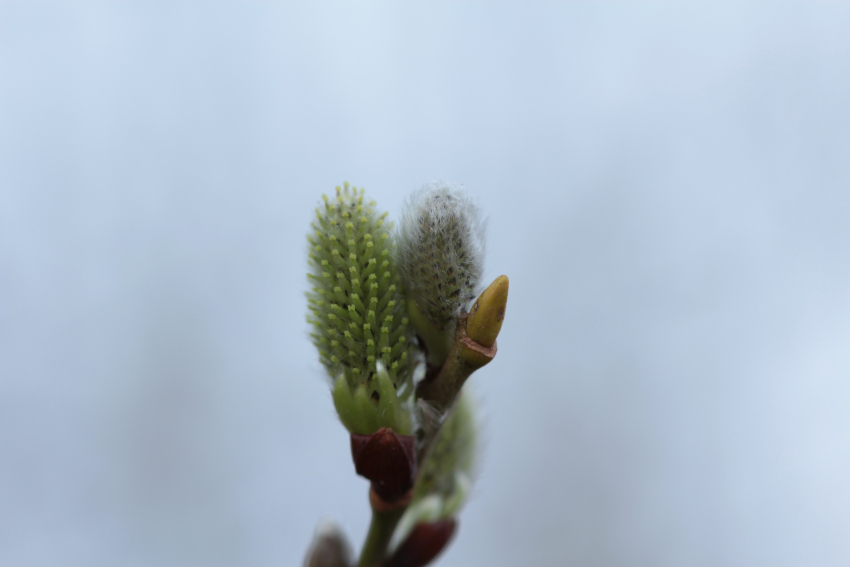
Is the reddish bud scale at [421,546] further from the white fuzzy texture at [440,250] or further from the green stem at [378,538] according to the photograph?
the white fuzzy texture at [440,250]

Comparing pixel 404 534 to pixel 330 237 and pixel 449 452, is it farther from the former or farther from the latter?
pixel 330 237

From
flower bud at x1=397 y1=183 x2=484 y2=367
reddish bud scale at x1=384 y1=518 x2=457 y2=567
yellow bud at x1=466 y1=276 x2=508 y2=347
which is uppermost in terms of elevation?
flower bud at x1=397 y1=183 x2=484 y2=367

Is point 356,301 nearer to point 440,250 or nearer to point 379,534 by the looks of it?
point 440,250

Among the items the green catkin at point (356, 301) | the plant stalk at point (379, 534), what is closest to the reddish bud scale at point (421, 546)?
the plant stalk at point (379, 534)

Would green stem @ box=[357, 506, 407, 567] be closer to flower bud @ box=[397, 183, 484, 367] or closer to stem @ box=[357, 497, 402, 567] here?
stem @ box=[357, 497, 402, 567]

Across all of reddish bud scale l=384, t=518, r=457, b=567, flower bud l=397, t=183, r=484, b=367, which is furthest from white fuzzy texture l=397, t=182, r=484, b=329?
reddish bud scale l=384, t=518, r=457, b=567

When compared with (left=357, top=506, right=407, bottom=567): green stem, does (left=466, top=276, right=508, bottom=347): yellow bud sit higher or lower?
higher

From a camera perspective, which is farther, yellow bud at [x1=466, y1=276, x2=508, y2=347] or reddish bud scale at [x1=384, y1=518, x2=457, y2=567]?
reddish bud scale at [x1=384, y1=518, x2=457, y2=567]
